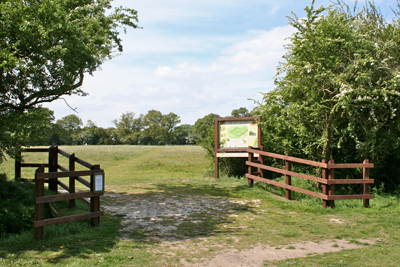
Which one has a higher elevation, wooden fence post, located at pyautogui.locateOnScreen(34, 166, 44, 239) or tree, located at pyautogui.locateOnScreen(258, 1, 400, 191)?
tree, located at pyautogui.locateOnScreen(258, 1, 400, 191)

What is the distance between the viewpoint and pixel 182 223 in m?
7.12

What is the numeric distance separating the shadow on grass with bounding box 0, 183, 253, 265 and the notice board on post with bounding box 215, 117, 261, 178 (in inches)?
125

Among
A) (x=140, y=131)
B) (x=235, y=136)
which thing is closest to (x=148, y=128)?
(x=140, y=131)

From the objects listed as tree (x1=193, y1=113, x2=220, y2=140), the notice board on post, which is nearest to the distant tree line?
tree (x1=193, y1=113, x2=220, y2=140)

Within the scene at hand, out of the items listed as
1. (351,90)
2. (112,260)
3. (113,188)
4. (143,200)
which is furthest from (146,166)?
(112,260)

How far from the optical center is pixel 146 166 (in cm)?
2498

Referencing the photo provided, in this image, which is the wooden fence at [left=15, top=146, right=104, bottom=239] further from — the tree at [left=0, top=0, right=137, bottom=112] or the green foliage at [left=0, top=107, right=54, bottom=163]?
the tree at [left=0, top=0, right=137, bottom=112]

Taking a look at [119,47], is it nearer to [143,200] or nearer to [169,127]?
[143,200]

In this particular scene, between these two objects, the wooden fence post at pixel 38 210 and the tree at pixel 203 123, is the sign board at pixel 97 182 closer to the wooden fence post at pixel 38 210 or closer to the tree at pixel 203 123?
the wooden fence post at pixel 38 210

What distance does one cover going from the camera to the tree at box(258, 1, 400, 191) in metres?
8.98

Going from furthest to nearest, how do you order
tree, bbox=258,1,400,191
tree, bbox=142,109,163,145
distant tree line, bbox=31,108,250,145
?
tree, bbox=142,109,163,145 < distant tree line, bbox=31,108,250,145 < tree, bbox=258,1,400,191

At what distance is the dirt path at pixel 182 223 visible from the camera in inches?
197

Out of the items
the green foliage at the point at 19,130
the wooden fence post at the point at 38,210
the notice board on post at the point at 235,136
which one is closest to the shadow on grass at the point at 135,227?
the wooden fence post at the point at 38,210

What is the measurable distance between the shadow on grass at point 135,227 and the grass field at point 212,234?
16 mm
